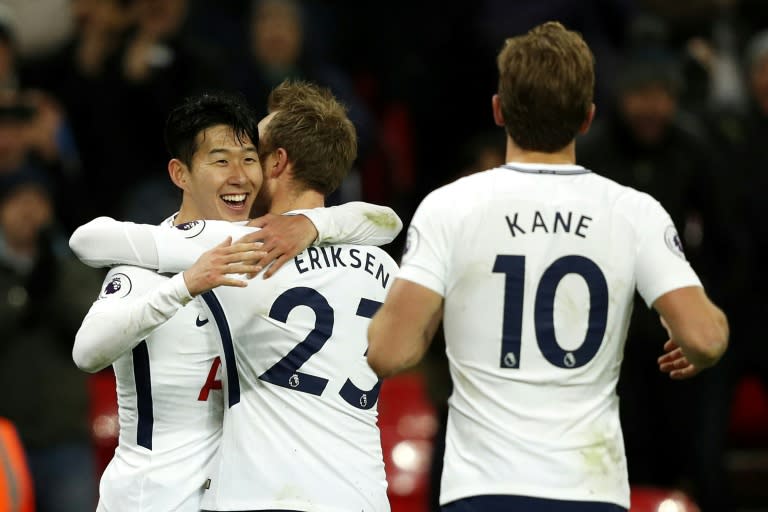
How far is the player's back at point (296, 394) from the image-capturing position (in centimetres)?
434

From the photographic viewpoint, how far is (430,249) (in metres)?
4.12

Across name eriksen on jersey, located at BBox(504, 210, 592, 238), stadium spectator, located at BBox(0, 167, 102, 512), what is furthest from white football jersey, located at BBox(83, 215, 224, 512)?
stadium spectator, located at BBox(0, 167, 102, 512)

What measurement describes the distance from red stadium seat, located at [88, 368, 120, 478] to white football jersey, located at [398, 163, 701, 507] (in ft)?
15.0

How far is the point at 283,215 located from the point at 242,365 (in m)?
0.46

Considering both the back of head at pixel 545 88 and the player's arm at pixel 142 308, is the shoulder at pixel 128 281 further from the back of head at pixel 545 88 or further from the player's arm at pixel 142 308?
the back of head at pixel 545 88

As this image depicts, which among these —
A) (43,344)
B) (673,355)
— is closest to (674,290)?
(673,355)

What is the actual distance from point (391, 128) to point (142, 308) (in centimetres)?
677

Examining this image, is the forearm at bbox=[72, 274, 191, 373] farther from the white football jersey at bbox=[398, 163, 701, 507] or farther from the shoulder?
the white football jersey at bbox=[398, 163, 701, 507]

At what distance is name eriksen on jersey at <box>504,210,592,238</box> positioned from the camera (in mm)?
4145

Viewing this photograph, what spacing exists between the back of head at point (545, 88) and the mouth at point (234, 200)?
89 cm

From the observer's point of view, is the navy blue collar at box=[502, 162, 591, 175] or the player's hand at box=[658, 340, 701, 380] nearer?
the navy blue collar at box=[502, 162, 591, 175]

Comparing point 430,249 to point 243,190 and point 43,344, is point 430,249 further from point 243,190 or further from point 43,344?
point 43,344

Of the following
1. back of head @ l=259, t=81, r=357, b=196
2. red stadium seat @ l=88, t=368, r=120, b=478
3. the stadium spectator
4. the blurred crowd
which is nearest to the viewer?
back of head @ l=259, t=81, r=357, b=196

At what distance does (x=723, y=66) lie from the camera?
1015cm
